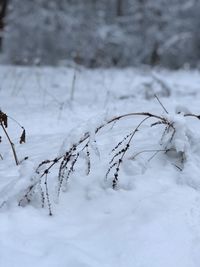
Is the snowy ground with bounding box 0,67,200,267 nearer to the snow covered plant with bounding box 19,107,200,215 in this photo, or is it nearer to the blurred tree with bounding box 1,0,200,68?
the snow covered plant with bounding box 19,107,200,215

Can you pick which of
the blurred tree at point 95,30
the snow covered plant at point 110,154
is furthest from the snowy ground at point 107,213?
the blurred tree at point 95,30

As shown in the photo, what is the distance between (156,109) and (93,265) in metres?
2.32

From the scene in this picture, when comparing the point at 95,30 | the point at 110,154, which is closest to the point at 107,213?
the point at 110,154

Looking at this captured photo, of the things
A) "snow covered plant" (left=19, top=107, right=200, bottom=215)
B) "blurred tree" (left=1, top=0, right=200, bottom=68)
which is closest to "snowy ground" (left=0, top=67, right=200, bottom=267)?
"snow covered plant" (left=19, top=107, right=200, bottom=215)

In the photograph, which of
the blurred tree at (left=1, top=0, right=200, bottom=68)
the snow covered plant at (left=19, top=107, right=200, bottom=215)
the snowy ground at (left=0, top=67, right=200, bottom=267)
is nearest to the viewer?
the snowy ground at (left=0, top=67, right=200, bottom=267)

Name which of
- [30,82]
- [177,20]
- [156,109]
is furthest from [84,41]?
[156,109]

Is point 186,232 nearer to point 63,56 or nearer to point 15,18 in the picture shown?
point 15,18

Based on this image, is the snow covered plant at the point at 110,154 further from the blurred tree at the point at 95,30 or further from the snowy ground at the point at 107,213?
the blurred tree at the point at 95,30

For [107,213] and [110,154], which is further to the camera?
[110,154]

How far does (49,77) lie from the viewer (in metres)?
8.09

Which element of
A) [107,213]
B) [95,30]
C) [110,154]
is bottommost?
[107,213]

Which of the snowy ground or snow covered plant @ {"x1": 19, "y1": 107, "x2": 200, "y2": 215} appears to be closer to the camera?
the snowy ground

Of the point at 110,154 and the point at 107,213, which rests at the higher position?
the point at 110,154

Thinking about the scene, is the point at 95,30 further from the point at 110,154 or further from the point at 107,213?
the point at 107,213
